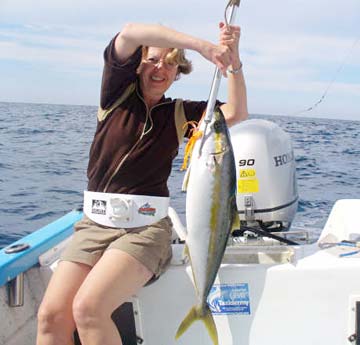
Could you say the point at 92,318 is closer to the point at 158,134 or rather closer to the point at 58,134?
the point at 158,134

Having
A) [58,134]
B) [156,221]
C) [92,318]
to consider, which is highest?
[156,221]

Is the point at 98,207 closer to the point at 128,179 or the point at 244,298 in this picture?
the point at 128,179

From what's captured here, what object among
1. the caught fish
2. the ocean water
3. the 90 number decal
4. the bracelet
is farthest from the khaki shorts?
the ocean water

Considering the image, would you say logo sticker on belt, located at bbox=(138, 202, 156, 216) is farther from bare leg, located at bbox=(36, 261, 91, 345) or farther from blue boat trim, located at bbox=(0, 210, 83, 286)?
blue boat trim, located at bbox=(0, 210, 83, 286)

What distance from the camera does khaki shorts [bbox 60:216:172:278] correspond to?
2842 millimetres

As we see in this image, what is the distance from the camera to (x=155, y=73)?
318 centimetres

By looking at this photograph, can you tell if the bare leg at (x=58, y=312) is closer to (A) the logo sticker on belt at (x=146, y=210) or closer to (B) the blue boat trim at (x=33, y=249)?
(B) the blue boat trim at (x=33, y=249)

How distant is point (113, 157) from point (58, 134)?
18.9 m

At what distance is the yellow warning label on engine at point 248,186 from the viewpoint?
4.01 meters

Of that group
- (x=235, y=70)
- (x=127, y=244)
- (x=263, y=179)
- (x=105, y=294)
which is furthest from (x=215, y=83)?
(x=263, y=179)

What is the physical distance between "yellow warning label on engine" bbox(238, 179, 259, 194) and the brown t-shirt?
3.29ft

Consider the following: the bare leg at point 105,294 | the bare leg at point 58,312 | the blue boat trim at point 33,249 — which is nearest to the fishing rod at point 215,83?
the bare leg at point 105,294

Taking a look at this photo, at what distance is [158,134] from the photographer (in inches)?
122

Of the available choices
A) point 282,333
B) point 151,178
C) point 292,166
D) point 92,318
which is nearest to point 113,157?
point 151,178
